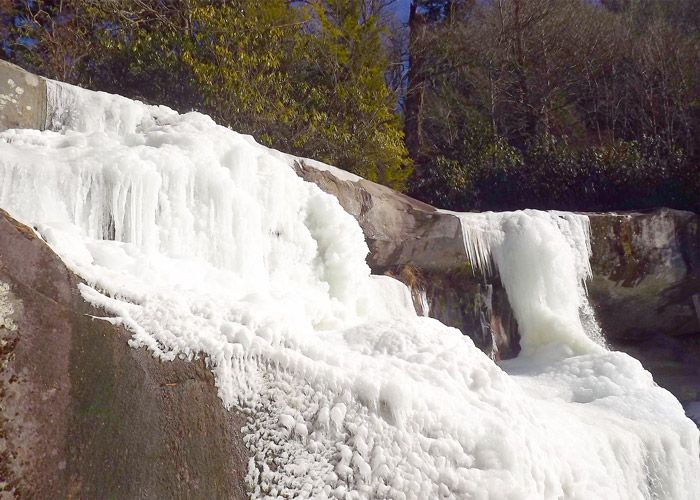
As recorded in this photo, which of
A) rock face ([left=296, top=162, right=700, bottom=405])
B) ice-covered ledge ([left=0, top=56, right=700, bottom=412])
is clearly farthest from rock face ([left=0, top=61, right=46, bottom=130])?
rock face ([left=296, top=162, right=700, bottom=405])

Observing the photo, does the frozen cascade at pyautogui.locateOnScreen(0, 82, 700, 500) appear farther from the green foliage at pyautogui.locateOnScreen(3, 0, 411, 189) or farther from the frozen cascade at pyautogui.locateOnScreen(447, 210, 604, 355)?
the green foliage at pyautogui.locateOnScreen(3, 0, 411, 189)

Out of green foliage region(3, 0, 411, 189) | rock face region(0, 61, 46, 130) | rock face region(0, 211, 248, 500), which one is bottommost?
rock face region(0, 211, 248, 500)

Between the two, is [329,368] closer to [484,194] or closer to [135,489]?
[135,489]

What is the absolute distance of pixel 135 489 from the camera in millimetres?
2457

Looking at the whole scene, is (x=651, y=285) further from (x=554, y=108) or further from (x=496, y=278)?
(x=554, y=108)

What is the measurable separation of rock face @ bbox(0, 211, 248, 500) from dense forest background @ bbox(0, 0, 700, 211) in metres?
7.38

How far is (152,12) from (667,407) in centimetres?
941

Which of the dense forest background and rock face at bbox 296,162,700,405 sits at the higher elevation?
the dense forest background

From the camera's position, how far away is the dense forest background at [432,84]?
9.86 meters

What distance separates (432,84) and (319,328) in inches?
506

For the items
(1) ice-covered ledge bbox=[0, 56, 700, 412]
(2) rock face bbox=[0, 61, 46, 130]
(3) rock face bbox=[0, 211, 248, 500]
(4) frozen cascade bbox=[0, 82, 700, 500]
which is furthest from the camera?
(1) ice-covered ledge bbox=[0, 56, 700, 412]

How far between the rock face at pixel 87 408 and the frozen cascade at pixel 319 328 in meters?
0.12

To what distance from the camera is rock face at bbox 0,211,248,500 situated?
7.58 ft

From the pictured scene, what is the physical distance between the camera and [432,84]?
16.5 meters
